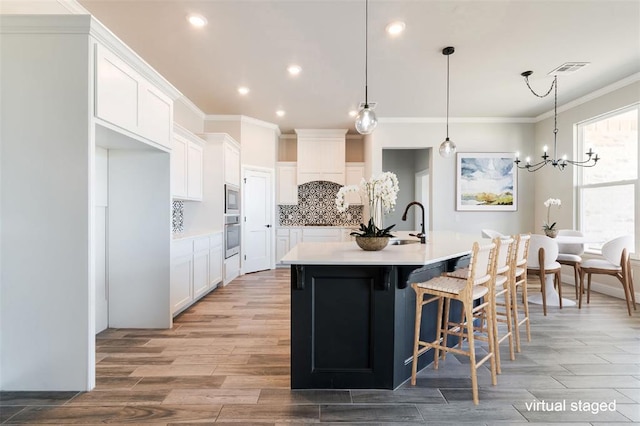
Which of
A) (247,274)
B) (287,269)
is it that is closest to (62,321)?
(247,274)

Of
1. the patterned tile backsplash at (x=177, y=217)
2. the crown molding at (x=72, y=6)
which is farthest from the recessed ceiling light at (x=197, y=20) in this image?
the patterned tile backsplash at (x=177, y=217)

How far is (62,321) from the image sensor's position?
2.09 meters

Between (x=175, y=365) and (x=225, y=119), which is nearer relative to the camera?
(x=175, y=365)

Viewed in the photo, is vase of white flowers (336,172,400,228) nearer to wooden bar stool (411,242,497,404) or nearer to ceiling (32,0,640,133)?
wooden bar stool (411,242,497,404)

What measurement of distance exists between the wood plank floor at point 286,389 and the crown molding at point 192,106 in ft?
11.2

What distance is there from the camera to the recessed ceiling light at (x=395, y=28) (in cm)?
297

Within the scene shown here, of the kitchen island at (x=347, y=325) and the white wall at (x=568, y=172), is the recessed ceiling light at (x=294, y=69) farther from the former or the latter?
the white wall at (x=568, y=172)

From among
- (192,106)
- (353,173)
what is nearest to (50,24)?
(192,106)

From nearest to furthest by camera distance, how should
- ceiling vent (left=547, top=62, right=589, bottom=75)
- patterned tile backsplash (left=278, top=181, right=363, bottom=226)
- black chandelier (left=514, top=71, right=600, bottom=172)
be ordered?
1. ceiling vent (left=547, top=62, right=589, bottom=75)
2. black chandelier (left=514, top=71, right=600, bottom=172)
3. patterned tile backsplash (left=278, top=181, right=363, bottom=226)

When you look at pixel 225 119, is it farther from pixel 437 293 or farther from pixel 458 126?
pixel 437 293

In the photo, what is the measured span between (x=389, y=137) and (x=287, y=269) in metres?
3.24

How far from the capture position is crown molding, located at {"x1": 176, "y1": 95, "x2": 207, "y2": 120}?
16.3 feet

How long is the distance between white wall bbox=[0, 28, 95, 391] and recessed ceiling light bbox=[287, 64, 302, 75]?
87.5 inches

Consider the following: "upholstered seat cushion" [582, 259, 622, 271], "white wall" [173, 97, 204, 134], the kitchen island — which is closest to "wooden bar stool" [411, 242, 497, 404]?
the kitchen island
